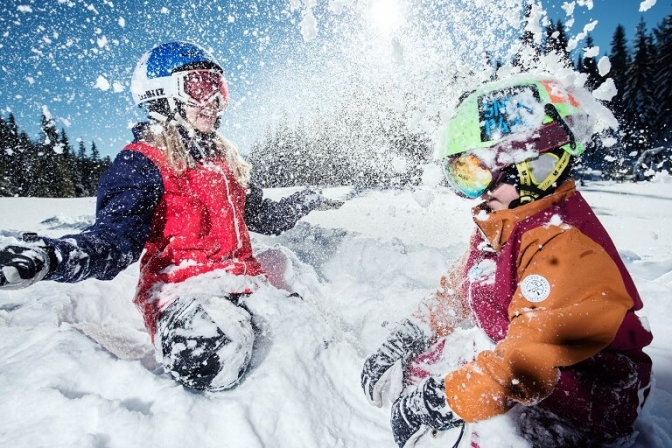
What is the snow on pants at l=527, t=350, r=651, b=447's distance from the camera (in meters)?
1.61

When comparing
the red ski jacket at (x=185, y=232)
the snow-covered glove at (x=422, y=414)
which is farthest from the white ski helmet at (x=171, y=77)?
the snow-covered glove at (x=422, y=414)

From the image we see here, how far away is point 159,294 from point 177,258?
267 millimetres

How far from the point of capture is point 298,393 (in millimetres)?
1985

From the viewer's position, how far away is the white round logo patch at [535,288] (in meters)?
1.48

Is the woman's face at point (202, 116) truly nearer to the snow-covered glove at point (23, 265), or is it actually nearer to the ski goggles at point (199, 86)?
the ski goggles at point (199, 86)

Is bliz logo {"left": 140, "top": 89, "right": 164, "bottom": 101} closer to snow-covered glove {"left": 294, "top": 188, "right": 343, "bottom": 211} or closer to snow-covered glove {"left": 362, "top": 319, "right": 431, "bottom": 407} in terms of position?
snow-covered glove {"left": 294, "top": 188, "right": 343, "bottom": 211}

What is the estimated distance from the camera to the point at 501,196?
1776 mm

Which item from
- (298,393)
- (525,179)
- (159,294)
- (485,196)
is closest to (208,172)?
(159,294)

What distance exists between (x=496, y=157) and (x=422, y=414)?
1.29 metres

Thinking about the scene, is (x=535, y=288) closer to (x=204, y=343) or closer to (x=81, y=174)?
(x=204, y=343)

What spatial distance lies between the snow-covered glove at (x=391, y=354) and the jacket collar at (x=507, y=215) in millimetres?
849

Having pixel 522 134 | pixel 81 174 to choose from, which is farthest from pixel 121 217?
pixel 81 174

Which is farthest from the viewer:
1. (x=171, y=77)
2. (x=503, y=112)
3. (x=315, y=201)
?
(x=315, y=201)

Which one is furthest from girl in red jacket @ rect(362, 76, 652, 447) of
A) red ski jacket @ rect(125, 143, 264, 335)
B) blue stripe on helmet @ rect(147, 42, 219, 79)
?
blue stripe on helmet @ rect(147, 42, 219, 79)
